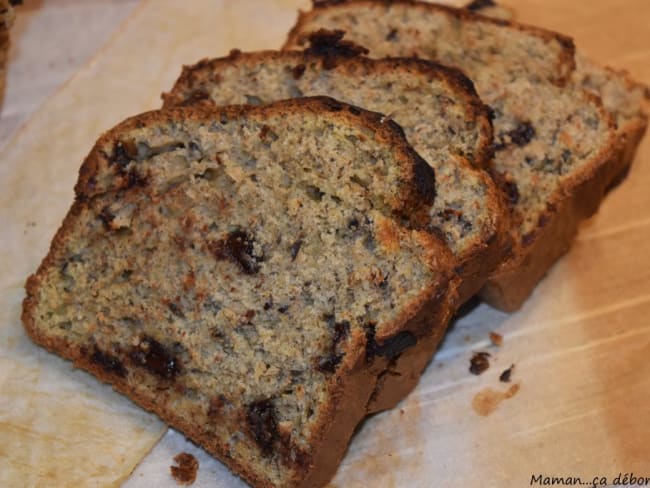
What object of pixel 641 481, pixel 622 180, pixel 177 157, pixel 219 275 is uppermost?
pixel 177 157

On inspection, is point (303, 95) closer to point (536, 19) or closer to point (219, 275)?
point (219, 275)

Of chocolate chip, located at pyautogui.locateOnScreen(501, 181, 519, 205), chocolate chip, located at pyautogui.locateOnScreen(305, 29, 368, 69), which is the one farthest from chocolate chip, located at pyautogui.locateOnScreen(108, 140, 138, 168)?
chocolate chip, located at pyautogui.locateOnScreen(501, 181, 519, 205)

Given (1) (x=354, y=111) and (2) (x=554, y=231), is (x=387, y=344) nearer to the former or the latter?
(1) (x=354, y=111)

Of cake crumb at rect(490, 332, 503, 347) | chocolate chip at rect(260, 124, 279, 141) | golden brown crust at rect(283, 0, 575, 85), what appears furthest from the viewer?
golden brown crust at rect(283, 0, 575, 85)

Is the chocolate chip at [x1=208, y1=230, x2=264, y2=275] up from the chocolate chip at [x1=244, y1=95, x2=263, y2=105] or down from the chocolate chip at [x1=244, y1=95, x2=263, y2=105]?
down

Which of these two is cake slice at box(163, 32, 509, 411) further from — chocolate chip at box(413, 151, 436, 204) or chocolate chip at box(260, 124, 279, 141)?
chocolate chip at box(260, 124, 279, 141)

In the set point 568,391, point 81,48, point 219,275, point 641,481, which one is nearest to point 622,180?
point 568,391

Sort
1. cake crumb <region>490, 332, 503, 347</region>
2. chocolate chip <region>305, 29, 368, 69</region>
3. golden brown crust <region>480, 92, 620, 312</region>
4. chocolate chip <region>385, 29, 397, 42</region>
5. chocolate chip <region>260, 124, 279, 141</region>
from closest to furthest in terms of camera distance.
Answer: chocolate chip <region>260, 124, 279, 141</region> → golden brown crust <region>480, 92, 620, 312</region> → cake crumb <region>490, 332, 503, 347</region> → chocolate chip <region>305, 29, 368, 69</region> → chocolate chip <region>385, 29, 397, 42</region>
